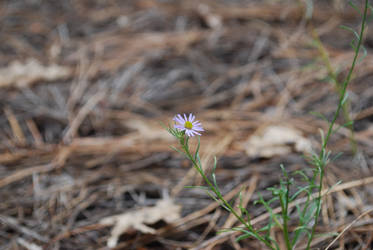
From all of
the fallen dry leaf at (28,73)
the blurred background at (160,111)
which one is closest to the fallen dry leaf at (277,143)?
the blurred background at (160,111)

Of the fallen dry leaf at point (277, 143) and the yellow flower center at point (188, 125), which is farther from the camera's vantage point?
the fallen dry leaf at point (277, 143)

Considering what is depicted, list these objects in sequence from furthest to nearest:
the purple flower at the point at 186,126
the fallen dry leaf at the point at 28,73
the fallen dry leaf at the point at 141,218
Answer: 1. the fallen dry leaf at the point at 28,73
2. the fallen dry leaf at the point at 141,218
3. the purple flower at the point at 186,126

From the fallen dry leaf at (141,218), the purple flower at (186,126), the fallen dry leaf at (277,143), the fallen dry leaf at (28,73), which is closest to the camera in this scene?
the purple flower at (186,126)

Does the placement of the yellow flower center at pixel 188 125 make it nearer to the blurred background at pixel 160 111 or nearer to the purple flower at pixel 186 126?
the purple flower at pixel 186 126

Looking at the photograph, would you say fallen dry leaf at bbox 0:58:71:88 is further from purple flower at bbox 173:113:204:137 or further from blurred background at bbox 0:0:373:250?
purple flower at bbox 173:113:204:137

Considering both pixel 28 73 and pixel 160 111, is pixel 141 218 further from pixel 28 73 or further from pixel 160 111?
pixel 28 73

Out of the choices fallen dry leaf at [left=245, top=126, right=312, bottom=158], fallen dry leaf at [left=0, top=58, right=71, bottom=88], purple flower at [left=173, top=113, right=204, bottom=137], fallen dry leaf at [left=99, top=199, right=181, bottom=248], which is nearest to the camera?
purple flower at [left=173, top=113, right=204, bottom=137]

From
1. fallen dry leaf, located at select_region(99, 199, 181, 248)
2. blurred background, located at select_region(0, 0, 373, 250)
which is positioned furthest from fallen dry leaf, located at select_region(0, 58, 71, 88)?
fallen dry leaf, located at select_region(99, 199, 181, 248)

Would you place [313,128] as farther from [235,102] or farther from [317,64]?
[317,64]

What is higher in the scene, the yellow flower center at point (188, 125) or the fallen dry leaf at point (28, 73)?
the fallen dry leaf at point (28, 73)
